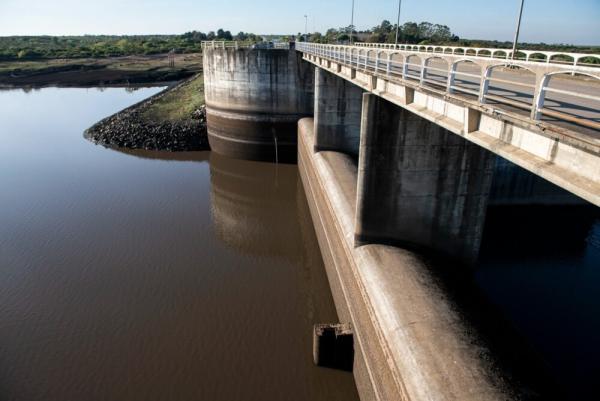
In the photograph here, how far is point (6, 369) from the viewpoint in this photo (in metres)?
12.0

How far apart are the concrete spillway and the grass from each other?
796 cm

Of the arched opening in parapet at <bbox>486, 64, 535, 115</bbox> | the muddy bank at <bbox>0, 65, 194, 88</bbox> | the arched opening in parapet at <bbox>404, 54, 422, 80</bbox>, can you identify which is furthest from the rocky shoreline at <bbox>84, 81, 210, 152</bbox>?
the muddy bank at <bbox>0, 65, 194, 88</bbox>

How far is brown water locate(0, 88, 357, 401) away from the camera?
11688mm

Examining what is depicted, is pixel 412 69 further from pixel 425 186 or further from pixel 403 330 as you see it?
pixel 403 330

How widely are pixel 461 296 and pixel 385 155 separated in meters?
4.42

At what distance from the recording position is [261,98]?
29.2m

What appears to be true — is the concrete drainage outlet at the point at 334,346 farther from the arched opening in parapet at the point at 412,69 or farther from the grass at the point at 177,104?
the grass at the point at 177,104

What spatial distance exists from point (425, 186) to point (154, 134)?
2683 centimetres

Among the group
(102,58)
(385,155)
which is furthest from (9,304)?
(102,58)

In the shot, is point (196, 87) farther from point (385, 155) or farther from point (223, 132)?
point (385, 155)

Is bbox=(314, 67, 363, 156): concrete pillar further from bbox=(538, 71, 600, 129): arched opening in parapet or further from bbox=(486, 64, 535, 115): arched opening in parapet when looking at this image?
bbox=(538, 71, 600, 129): arched opening in parapet

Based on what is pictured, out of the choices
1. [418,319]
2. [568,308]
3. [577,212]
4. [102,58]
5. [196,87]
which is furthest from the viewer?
[102,58]

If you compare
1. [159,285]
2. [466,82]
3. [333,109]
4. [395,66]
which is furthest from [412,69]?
[159,285]

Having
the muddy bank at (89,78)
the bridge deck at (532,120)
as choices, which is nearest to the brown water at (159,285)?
the bridge deck at (532,120)
